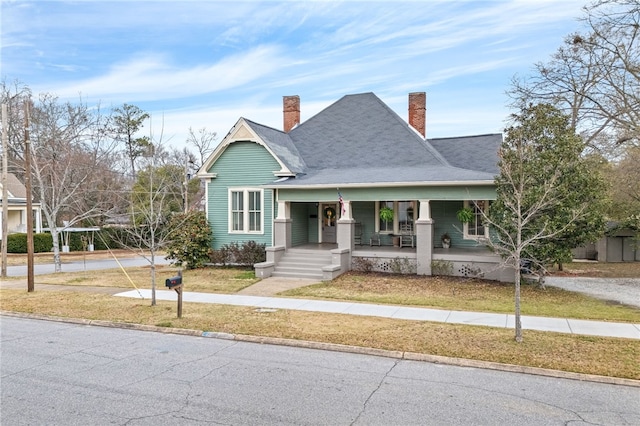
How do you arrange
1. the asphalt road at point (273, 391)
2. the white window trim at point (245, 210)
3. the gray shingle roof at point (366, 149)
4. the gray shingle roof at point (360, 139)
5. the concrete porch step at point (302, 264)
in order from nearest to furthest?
the asphalt road at point (273, 391) < the concrete porch step at point (302, 264) < the gray shingle roof at point (366, 149) < the white window trim at point (245, 210) < the gray shingle roof at point (360, 139)

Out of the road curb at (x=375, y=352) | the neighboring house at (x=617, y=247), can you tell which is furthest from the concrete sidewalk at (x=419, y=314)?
the neighboring house at (x=617, y=247)

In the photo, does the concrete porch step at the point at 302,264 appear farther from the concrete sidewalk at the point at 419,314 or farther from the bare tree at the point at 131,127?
the bare tree at the point at 131,127

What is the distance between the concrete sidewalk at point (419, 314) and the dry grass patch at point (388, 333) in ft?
1.71

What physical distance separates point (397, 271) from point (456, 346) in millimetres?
8818

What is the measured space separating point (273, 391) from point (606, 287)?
45.8ft

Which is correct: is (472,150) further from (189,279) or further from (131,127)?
(131,127)

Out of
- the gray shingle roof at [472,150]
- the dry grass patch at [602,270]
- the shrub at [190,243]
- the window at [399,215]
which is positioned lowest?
the dry grass patch at [602,270]

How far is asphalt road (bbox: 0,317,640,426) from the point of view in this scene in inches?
203

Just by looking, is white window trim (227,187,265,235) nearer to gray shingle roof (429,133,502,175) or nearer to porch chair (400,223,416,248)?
porch chair (400,223,416,248)

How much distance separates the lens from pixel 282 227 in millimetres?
18344

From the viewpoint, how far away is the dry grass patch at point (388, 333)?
23.3 feet

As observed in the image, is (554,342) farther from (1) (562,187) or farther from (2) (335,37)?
(2) (335,37)

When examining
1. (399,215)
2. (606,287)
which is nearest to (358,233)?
(399,215)

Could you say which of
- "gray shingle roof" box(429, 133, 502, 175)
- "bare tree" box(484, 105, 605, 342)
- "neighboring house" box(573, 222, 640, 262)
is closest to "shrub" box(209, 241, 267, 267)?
"bare tree" box(484, 105, 605, 342)
